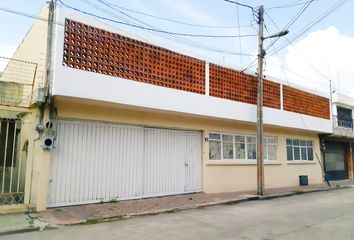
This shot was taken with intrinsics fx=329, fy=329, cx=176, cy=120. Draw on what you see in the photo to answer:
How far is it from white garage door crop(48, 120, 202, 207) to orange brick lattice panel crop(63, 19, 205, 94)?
185 cm

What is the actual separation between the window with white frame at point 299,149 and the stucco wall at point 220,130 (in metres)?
0.32

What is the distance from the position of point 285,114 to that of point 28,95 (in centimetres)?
1213

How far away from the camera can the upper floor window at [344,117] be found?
27281mm

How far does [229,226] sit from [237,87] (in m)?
7.74

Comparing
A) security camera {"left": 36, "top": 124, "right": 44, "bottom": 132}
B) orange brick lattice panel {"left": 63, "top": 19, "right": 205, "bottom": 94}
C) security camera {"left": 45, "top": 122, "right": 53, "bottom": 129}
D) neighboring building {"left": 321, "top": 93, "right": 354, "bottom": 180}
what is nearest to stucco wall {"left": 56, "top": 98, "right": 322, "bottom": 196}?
security camera {"left": 45, "top": 122, "right": 53, "bottom": 129}

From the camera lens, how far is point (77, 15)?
31.8 ft

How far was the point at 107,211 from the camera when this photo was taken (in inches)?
371

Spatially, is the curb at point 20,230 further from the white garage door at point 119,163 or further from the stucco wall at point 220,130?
the stucco wall at point 220,130

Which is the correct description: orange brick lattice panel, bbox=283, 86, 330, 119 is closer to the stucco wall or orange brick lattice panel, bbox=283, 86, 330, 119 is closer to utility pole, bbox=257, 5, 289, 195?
the stucco wall

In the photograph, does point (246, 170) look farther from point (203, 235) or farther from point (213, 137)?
point (203, 235)

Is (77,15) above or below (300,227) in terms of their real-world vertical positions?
above

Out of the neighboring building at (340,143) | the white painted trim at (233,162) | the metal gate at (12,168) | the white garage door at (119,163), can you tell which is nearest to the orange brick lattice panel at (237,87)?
the white garage door at (119,163)

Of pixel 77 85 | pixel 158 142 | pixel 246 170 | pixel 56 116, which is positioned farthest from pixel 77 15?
pixel 246 170

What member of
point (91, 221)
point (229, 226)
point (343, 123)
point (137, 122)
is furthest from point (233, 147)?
point (343, 123)
